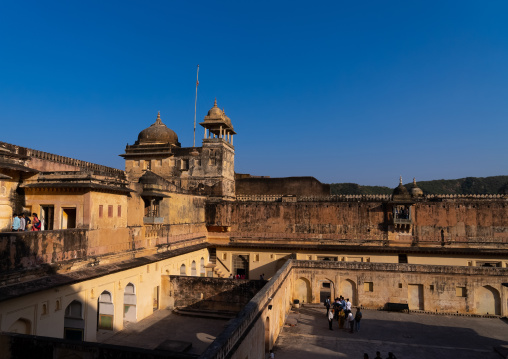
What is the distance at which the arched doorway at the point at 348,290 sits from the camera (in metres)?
19.4

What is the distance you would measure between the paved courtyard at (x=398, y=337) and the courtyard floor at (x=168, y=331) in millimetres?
3019

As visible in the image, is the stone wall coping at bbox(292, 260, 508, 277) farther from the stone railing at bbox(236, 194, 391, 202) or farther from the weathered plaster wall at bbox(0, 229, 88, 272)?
the weathered plaster wall at bbox(0, 229, 88, 272)

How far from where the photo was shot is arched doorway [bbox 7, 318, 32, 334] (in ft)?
33.7

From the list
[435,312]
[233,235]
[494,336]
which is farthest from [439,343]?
[233,235]

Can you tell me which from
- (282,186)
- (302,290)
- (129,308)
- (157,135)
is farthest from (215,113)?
(129,308)

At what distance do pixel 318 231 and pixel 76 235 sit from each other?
17.0 meters

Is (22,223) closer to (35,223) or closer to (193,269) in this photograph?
(35,223)

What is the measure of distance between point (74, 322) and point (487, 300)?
18634mm

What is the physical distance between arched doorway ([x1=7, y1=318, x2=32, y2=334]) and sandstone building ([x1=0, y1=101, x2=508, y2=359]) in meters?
0.04

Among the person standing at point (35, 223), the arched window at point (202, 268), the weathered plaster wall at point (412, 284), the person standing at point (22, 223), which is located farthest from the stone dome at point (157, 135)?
the person standing at point (22, 223)

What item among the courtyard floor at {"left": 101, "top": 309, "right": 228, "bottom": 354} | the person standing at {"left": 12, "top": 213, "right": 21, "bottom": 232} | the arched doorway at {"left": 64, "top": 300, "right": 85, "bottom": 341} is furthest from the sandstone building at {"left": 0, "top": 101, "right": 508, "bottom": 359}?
the person standing at {"left": 12, "top": 213, "right": 21, "bottom": 232}

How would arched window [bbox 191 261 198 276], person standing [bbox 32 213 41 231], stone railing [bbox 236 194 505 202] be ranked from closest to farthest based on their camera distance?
1. person standing [bbox 32 213 41 231]
2. arched window [bbox 191 261 198 276]
3. stone railing [bbox 236 194 505 202]

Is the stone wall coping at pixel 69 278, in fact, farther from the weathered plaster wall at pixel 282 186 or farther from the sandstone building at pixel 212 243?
the weathered plaster wall at pixel 282 186

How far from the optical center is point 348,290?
19.6m
